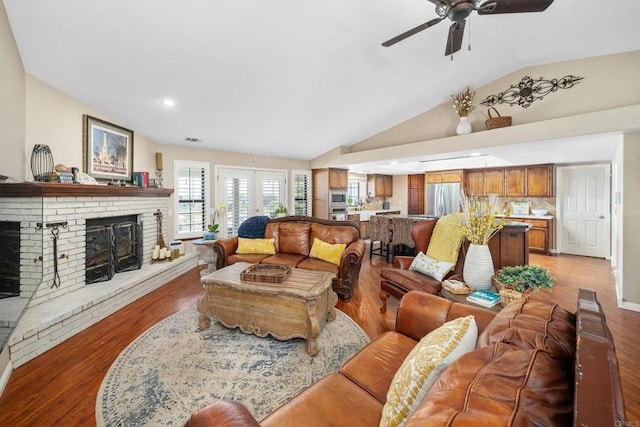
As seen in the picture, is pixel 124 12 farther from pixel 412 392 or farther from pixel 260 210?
pixel 260 210

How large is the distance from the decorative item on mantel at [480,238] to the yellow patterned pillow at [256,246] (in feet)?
8.74

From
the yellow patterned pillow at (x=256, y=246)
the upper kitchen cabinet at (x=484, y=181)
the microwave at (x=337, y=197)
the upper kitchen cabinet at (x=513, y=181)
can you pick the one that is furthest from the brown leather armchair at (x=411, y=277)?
the upper kitchen cabinet at (x=484, y=181)

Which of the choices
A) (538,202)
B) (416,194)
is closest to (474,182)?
(538,202)

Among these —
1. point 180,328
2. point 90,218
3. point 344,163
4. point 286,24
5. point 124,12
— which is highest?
point 286,24

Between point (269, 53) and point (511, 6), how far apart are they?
2131 millimetres

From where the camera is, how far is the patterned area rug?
1.71 m

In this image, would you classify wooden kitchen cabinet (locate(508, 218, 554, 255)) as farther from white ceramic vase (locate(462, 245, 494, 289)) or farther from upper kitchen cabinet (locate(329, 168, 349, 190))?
white ceramic vase (locate(462, 245, 494, 289))

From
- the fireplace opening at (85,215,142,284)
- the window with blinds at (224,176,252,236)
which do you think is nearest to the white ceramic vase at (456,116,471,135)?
the window with blinds at (224,176,252,236)

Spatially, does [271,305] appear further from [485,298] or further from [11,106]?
[11,106]

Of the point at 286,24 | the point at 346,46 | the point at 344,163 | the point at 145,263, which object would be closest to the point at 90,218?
the point at 145,263

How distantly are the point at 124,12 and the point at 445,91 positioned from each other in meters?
4.24

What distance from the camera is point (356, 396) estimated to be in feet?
3.96

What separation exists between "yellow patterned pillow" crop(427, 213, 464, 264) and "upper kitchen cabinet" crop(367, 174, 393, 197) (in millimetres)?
5138

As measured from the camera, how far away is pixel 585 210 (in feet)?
18.7
